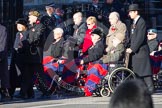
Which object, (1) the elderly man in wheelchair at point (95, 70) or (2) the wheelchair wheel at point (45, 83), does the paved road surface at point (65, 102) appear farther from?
(1) the elderly man in wheelchair at point (95, 70)

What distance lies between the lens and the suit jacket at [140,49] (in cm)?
976

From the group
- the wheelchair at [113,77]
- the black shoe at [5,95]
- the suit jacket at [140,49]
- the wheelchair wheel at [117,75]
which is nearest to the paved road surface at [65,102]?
the black shoe at [5,95]

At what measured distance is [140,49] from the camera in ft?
32.4

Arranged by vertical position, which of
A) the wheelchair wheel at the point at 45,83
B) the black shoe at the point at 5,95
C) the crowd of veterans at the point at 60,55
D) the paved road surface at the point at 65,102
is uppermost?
the crowd of veterans at the point at 60,55

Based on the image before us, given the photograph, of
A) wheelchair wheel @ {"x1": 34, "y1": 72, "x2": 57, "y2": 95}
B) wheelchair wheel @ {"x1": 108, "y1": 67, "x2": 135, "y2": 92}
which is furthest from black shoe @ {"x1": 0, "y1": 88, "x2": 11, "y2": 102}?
wheelchair wheel @ {"x1": 108, "y1": 67, "x2": 135, "y2": 92}

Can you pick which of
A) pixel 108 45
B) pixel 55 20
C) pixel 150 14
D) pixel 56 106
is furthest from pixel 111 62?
pixel 150 14

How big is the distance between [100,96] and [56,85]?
994 millimetres

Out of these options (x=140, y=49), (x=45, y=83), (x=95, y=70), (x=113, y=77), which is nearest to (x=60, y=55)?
(x=45, y=83)

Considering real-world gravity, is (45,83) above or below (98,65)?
below

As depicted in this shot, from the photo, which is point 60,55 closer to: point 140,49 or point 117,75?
point 117,75

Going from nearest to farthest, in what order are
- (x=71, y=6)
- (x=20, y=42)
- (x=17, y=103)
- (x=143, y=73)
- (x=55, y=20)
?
(x=143, y=73)
(x=17, y=103)
(x=20, y=42)
(x=55, y=20)
(x=71, y=6)

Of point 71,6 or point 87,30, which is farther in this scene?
point 71,6

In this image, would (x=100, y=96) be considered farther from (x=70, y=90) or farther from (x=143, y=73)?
(x=143, y=73)

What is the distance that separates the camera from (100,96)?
11.4 metres
